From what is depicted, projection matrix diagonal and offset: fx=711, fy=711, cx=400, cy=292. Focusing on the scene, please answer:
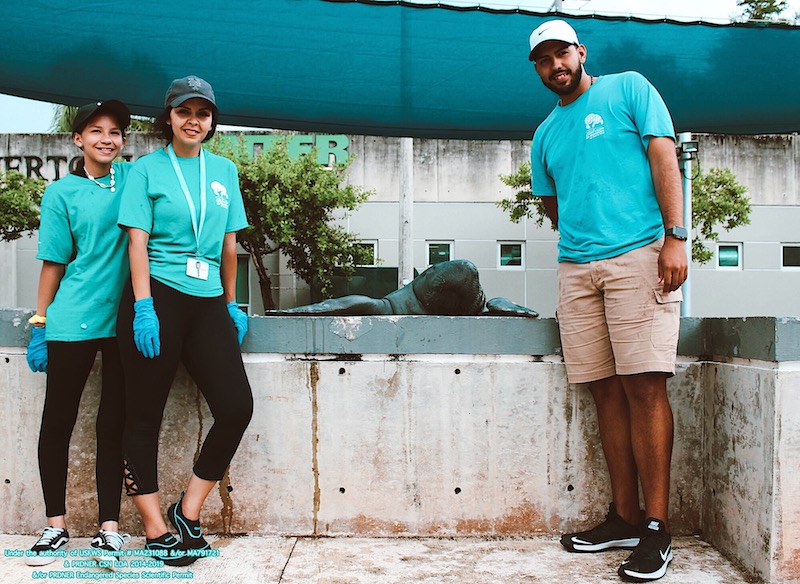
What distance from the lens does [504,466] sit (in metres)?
2.90

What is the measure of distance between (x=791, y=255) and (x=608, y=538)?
14993mm

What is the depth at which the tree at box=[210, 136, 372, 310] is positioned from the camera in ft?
43.5

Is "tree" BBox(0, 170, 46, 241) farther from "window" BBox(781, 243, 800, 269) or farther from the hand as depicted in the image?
"window" BBox(781, 243, 800, 269)

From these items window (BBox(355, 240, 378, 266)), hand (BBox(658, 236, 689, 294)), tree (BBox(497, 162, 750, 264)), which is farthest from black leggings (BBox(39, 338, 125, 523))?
window (BBox(355, 240, 378, 266))

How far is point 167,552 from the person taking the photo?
2.50 m

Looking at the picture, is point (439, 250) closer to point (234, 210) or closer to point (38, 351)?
point (234, 210)

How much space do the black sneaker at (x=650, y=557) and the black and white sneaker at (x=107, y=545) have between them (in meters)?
1.76

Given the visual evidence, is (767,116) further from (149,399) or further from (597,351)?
(149,399)

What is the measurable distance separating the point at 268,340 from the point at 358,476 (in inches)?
26.2

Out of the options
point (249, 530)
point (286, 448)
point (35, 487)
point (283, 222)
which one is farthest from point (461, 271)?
point (283, 222)

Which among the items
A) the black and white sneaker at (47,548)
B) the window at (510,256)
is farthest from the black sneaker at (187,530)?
the window at (510,256)

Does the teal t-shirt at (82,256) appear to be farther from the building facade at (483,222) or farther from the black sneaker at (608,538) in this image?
the building facade at (483,222)

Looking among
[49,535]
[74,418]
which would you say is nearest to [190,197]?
[74,418]

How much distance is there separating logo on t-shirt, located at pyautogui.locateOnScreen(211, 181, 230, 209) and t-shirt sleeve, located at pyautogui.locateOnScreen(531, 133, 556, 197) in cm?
118
